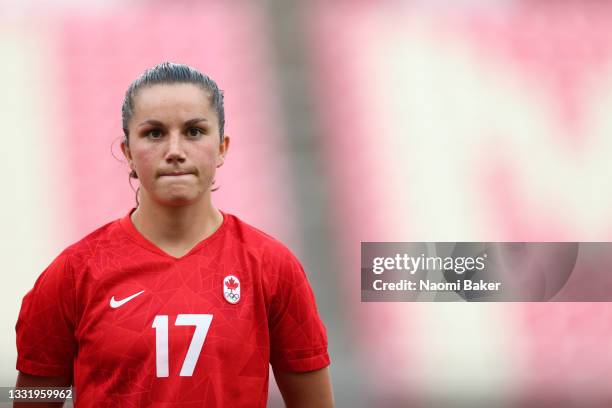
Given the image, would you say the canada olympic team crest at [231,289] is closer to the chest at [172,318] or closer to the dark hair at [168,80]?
the chest at [172,318]

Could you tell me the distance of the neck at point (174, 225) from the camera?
105 centimetres

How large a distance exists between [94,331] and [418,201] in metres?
1.15

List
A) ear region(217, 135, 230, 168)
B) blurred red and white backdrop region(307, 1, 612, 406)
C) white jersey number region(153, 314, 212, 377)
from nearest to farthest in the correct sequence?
white jersey number region(153, 314, 212, 377) < ear region(217, 135, 230, 168) < blurred red and white backdrop region(307, 1, 612, 406)

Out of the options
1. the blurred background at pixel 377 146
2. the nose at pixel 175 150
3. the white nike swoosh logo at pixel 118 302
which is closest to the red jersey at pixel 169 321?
the white nike swoosh logo at pixel 118 302

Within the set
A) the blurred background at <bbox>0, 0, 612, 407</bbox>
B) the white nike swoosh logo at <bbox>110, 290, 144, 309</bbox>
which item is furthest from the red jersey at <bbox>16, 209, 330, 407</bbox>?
the blurred background at <bbox>0, 0, 612, 407</bbox>

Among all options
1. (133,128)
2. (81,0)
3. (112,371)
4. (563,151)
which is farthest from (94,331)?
(563,151)

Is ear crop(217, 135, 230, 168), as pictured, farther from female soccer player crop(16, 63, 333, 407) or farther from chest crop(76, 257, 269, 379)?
chest crop(76, 257, 269, 379)

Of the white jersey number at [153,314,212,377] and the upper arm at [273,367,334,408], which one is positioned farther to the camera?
the upper arm at [273,367,334,408]

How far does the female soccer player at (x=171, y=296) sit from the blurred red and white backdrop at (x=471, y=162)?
89 cm

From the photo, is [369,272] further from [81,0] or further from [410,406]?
[81,0]

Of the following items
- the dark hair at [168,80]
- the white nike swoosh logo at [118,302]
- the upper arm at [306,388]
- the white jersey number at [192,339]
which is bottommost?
the upper arm at [306,388]

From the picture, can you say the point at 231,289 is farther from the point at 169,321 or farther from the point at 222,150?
the point at 222,150

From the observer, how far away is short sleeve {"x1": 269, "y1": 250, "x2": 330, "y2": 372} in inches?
40.8

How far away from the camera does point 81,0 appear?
1928mm
